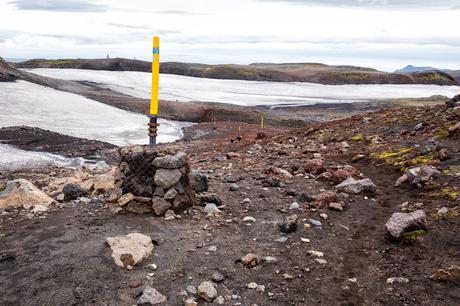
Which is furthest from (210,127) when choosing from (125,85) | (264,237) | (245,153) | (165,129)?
(125,85)

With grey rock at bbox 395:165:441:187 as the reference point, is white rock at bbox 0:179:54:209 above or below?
below

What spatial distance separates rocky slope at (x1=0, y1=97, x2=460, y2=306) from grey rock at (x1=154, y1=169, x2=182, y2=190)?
65 centimetres

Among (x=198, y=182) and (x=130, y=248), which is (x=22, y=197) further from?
(x=198, y=182)

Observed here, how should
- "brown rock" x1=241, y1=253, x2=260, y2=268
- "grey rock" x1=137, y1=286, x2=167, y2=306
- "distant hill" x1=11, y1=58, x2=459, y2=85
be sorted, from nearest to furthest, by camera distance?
"grey rock" x1=137, y1=286, x2=167, y2=306 → "brown rock" x1=241, y1=253, x2=260, y2=268 → "distant hill" x1=11, y1=58, x2=459, y2=85

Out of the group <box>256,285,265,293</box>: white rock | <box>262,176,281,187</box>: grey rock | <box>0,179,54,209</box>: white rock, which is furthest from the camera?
<box>262,176,281,187</box>: grey rock

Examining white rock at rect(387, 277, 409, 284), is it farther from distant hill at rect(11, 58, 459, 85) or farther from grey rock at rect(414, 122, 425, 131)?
distant hill at rect(11, 58, 459, 85)

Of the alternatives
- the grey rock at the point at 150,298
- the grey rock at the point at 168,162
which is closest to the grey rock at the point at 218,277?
the grey rock at the point at 150,298

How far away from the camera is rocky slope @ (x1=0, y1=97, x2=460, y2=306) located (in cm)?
656

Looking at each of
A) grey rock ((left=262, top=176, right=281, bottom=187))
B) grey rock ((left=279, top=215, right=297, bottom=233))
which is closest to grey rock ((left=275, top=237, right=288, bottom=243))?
grey rock ((left=279, top=215, right=297, bottom=233))

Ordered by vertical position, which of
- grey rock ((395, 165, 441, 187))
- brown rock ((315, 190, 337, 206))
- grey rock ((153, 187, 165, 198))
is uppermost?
grey rock ((395, 165, 441, 187))

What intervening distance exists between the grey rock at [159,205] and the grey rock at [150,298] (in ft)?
9.17

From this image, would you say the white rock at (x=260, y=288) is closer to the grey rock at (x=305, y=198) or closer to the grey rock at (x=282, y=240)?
the grey rock at (x=282, y=240)

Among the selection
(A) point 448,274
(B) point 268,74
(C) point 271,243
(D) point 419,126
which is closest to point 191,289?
(C) point 271,243

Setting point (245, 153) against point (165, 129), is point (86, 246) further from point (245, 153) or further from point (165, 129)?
point (165, 129)
